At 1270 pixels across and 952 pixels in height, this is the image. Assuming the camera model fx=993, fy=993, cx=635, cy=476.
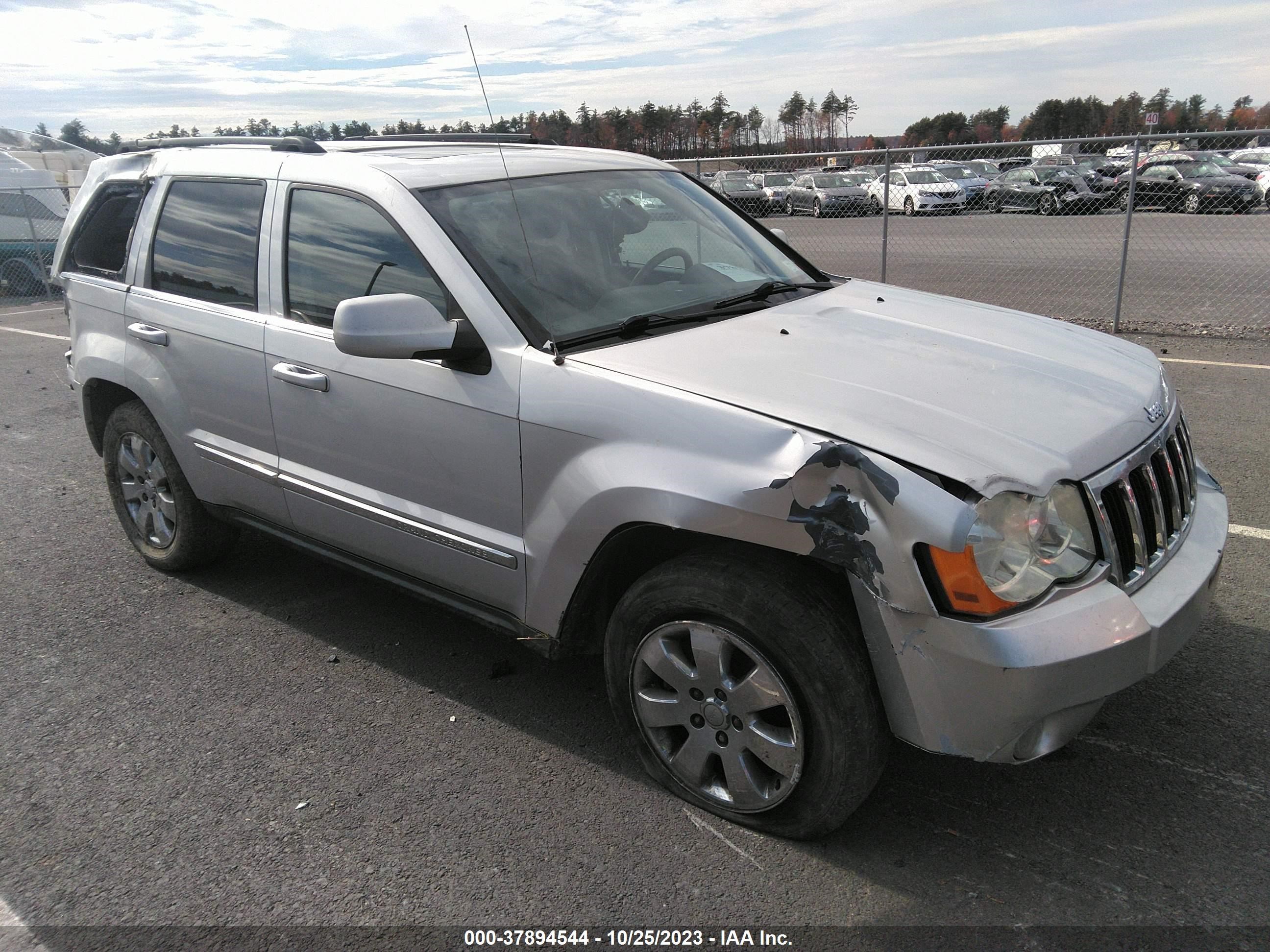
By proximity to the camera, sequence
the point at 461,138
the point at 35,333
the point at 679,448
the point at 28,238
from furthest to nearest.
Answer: the point at 28,238 → the point at 35,333 → the point at 461,138 → the point at 679,448

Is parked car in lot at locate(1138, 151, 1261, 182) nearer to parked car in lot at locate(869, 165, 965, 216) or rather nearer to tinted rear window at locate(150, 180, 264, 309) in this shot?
parked car in lot at locate(869, 165, 965, 216)

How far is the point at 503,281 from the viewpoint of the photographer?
10.2 ft

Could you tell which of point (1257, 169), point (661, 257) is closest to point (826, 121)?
point (1257, 169)

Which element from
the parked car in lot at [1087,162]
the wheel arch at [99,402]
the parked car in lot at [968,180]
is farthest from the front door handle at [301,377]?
the parked car in lot at [968,180]

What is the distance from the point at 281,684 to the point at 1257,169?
1058 centimetres

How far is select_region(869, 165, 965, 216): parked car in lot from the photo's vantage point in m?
11.1

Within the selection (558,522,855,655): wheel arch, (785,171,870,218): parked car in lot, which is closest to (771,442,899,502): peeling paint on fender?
(558,522,855,655): wheel arch

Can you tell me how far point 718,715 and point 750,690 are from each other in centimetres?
16

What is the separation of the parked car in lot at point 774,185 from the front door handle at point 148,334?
10.00 meters

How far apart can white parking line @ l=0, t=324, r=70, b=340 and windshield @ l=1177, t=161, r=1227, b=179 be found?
12.4 meters

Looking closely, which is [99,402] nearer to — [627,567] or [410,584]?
[410,584]

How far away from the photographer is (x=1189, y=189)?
373 inches

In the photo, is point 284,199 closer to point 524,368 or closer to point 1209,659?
point 524,368

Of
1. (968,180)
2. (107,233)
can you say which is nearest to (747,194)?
(968,180)
